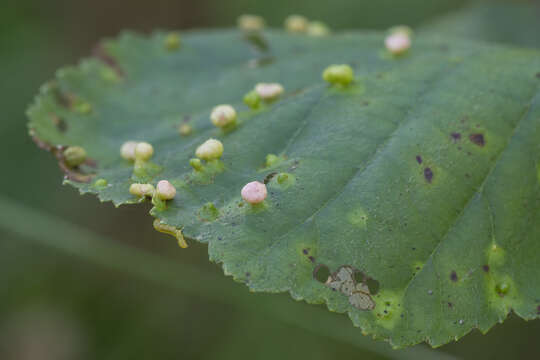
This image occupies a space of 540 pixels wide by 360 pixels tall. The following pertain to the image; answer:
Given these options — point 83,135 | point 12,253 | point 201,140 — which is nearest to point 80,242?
point 12,253

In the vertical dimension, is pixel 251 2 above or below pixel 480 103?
below

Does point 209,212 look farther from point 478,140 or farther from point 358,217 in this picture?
point 478,140

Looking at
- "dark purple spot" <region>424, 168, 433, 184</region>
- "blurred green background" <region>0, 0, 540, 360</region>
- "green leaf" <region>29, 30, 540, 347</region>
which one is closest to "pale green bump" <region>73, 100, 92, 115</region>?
"green leaf" <region>29, 30, 540, 347</region>

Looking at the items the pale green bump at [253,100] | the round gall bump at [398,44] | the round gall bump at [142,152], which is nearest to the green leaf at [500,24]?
the round gall bump at [398,44]

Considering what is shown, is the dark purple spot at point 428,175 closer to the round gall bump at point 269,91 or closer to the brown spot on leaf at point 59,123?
Result: the round gall bump at point 269,91

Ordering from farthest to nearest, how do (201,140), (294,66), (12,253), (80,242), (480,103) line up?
(12,253) < (80,242) < (294,66) < (201,140) < (480,103)

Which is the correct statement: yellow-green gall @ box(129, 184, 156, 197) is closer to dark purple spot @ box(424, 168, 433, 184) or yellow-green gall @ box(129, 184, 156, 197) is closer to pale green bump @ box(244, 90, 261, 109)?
pale green bump @ box(244, 90, 261, 109)

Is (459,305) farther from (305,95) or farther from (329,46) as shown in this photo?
(329,46)

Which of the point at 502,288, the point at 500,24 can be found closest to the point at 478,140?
the point at 502,288
